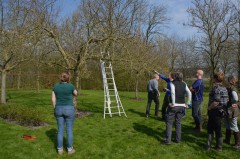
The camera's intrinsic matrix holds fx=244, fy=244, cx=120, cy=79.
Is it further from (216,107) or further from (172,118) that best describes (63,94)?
(216,107)

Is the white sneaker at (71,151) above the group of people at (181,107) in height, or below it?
below

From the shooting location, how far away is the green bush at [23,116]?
7.94 metres

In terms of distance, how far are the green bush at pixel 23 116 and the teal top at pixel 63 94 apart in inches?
119

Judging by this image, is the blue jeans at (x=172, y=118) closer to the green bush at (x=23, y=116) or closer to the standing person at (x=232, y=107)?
the standing person at (x=232, y=107)

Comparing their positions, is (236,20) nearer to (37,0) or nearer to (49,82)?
(37,0)

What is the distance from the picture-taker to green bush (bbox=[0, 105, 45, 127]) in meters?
7.94

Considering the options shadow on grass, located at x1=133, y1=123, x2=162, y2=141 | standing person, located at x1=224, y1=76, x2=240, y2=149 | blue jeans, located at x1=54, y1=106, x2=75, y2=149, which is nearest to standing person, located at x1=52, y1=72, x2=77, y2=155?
blue jeans, located at x1=54, y1=106, x2=75, y2=149

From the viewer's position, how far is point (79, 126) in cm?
798

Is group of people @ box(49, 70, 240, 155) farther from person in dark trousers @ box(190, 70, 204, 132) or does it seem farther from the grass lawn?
person in dark trousers @ box(190, 70, 204, 132)

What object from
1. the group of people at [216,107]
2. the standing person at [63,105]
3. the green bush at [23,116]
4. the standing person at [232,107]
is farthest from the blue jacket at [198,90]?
the green bush at [23,116]

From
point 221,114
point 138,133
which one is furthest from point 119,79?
point 221,114

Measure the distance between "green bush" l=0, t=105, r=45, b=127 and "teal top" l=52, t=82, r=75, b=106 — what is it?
3.02 metres

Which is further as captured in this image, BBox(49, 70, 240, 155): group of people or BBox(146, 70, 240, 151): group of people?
BBox(146, 70, 240, 151): group of people

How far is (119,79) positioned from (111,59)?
19.7m
